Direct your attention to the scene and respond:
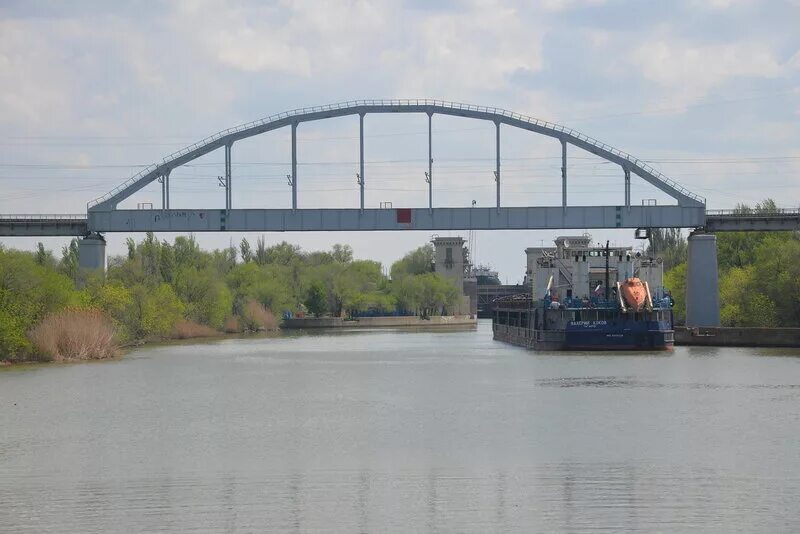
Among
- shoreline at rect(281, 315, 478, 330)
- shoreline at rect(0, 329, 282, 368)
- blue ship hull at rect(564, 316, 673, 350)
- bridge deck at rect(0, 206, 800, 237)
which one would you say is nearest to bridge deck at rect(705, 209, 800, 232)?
bridge deck at rect(0, 206, 800, 237)

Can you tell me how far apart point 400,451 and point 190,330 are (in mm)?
67242

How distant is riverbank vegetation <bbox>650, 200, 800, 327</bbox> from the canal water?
23.6 metres

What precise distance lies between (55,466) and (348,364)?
3345cm

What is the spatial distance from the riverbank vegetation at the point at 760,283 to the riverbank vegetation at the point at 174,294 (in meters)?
35.7

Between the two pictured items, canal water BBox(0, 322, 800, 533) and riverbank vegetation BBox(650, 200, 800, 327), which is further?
riverbank vegetation BBox(650, 200, 800, 327)

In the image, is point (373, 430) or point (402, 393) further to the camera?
point (402, 393)

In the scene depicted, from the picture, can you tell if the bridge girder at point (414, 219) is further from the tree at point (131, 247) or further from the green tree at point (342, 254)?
the green tree at point (342, 254)

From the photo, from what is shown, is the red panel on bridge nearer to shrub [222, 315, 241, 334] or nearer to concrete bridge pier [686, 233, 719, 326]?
concrete bridge pier [686, 233, 719, 326]

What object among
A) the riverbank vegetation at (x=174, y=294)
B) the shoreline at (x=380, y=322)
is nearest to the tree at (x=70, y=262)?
the riverbank vegetation at (x=174, y=294)

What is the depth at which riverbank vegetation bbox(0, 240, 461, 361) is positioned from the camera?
51938mm

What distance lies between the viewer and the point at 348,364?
5669 cm

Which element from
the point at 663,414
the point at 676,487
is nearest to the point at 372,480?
the point at 676,487

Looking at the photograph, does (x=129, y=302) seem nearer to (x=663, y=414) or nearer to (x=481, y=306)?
(x=663, y=414)

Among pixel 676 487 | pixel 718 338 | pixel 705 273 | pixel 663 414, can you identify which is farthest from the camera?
pixel 705 273
